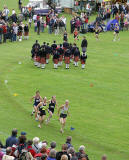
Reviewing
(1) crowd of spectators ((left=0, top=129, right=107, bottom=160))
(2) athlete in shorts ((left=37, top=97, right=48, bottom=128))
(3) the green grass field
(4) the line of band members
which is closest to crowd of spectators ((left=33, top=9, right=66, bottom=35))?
(3) the green grass field

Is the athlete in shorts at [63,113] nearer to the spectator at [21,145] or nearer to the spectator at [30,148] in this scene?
the spectator at [21,145]

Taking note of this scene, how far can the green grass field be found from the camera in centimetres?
2305

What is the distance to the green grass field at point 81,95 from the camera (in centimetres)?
2305

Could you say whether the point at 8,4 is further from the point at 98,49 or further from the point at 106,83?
the point at 106,83

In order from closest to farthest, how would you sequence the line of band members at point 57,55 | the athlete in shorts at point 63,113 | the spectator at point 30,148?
the spectator at point 30,148 < the athlete in shorts at point 63,113 < the line of band members at point 57,55

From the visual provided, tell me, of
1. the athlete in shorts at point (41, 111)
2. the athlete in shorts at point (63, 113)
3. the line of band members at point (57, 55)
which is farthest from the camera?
the line of band members at point (57, 55)

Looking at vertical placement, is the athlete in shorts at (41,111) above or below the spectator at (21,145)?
below

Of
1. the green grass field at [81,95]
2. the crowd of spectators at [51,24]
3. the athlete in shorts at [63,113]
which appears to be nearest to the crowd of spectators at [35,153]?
the green grass field at [81,95]

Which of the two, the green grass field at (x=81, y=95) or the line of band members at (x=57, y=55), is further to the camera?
the line of band members at (x=57, y=55)

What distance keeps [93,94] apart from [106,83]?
9.97ft

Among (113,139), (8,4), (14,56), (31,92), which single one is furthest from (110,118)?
(8,4)

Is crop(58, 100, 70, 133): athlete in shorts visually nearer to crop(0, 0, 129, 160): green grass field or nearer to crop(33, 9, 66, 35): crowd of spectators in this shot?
crop(0, 0, 129, 160): green grass field

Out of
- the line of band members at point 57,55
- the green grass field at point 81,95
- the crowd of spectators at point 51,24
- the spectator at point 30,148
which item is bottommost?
the green grass field at point 81,95

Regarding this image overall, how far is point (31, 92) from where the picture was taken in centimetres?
3012
